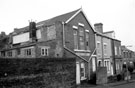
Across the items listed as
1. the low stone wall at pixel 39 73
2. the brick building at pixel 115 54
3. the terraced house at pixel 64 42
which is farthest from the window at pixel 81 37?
the brick building at pixel 115 54

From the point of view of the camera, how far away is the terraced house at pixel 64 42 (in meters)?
20.3

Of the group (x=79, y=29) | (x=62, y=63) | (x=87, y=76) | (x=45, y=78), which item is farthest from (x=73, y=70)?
(x=79, y=29)

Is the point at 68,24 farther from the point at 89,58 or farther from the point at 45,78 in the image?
the point at 45,78

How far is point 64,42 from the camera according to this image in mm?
20453

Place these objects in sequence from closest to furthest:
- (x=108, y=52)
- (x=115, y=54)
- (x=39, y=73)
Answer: (x=39, y=73) < (x=108, y=52) < (x=115, y=54)

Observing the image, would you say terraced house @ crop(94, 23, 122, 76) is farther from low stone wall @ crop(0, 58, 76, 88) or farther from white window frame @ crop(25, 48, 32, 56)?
white window frame @ crop(25, 48, 32, 56)

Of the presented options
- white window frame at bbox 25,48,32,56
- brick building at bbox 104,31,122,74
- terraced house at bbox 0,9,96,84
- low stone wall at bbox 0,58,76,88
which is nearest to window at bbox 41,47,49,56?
terraced house at bbox 0,9,96,84

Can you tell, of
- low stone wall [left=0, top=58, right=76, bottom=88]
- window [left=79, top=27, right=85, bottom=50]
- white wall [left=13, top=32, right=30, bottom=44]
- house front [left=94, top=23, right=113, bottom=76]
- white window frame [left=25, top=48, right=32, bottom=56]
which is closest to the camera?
low stone wall [left=0, top=58, right=76, bottom=88]

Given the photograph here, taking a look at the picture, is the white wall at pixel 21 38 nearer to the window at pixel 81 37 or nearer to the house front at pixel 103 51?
the window at pixel 81 37

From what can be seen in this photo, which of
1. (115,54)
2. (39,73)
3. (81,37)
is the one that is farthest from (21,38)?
(115,54)

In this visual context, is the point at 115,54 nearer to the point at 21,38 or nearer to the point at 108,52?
the point at 108,52

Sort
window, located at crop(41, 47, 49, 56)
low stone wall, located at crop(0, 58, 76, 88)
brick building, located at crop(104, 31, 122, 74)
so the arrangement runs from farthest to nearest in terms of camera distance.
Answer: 1. brick building, located at crop(104, 31, 122, 74)
2. window, located at crop(41, 47, 49, 56)
3. low stone wall, located at crop(0, 58, 76, 88)

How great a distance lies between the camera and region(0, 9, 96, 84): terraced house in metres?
20.3

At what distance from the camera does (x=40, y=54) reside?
65.4 ft
